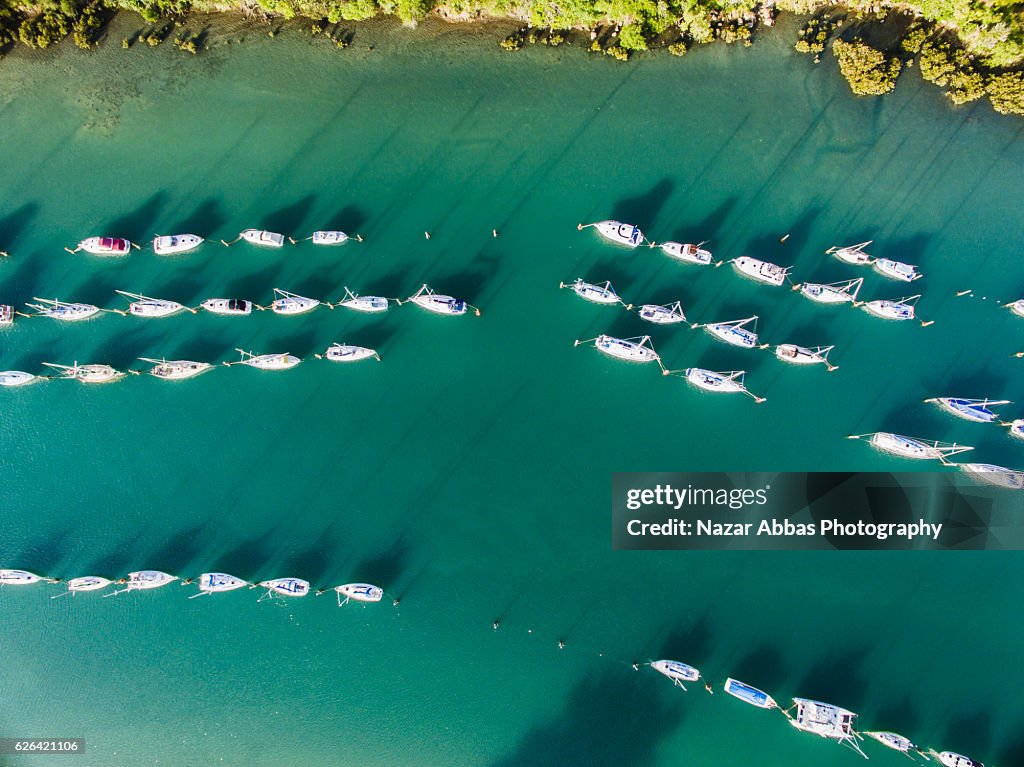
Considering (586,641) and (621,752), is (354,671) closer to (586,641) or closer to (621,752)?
(586,641)

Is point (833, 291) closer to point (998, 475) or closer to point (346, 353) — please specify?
point (998, 475)

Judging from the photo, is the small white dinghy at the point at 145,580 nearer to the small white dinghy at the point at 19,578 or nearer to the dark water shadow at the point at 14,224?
the small white dinghy at the point at 19,578

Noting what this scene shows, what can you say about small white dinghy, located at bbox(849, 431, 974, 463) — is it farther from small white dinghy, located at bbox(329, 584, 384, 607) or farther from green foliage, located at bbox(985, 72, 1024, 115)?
small white dinghy, located at bbox(329, 584, 384, 607)

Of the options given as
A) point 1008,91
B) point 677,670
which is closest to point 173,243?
point 677,670

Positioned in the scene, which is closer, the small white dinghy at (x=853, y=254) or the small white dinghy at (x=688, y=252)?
the small white dinghy at (x=688, y=252)

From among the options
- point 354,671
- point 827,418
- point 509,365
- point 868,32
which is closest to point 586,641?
point 354,671

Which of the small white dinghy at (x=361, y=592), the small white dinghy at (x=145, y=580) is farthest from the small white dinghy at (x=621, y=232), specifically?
the small white dinghy at (x=145, y=580)
